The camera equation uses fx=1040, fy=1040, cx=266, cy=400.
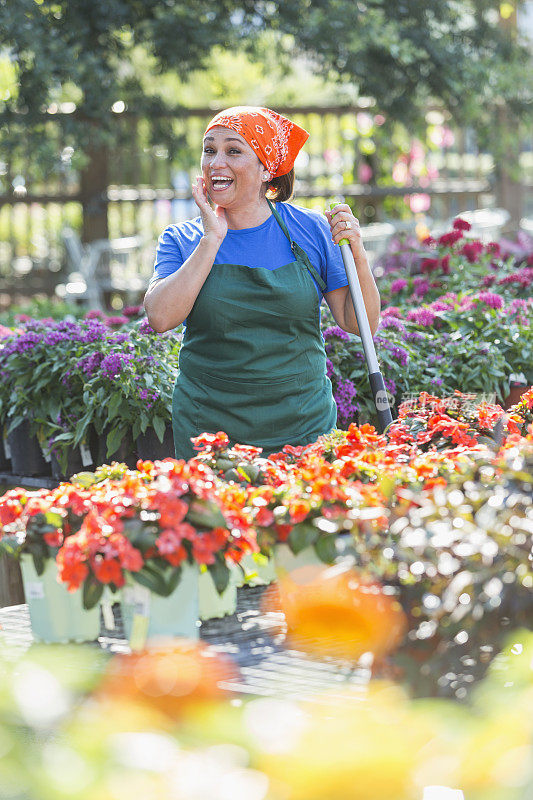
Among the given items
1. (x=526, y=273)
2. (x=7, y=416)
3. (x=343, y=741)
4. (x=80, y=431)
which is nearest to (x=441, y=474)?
(x=343, y=741)

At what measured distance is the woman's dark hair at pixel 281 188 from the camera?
279 cm

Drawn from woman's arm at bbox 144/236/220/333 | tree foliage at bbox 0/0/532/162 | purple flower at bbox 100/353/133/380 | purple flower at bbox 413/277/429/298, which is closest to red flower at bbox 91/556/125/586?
woman's arm at bbox 144/236/220/333

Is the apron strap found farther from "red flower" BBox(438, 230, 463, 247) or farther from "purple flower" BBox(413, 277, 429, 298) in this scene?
"red flower" BBox(438, 230, 463, 247)

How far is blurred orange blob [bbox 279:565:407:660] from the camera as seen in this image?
57.7 inches

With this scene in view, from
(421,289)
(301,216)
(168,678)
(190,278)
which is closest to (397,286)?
(421,289)

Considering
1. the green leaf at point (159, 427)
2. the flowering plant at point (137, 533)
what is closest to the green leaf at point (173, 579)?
the flowering plant at point (137, 533)

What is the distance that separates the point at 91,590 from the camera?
1.60 m

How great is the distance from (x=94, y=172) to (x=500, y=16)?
4001mm

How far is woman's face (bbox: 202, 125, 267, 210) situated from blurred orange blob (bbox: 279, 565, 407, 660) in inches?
48.8

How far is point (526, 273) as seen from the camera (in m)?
5.27

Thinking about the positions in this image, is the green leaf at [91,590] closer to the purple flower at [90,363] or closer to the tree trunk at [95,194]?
the purple flower at [90,363]

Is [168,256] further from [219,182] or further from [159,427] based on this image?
[159,427]

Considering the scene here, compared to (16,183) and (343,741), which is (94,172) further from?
(343,741)

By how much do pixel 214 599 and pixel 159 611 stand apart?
0.14 m
